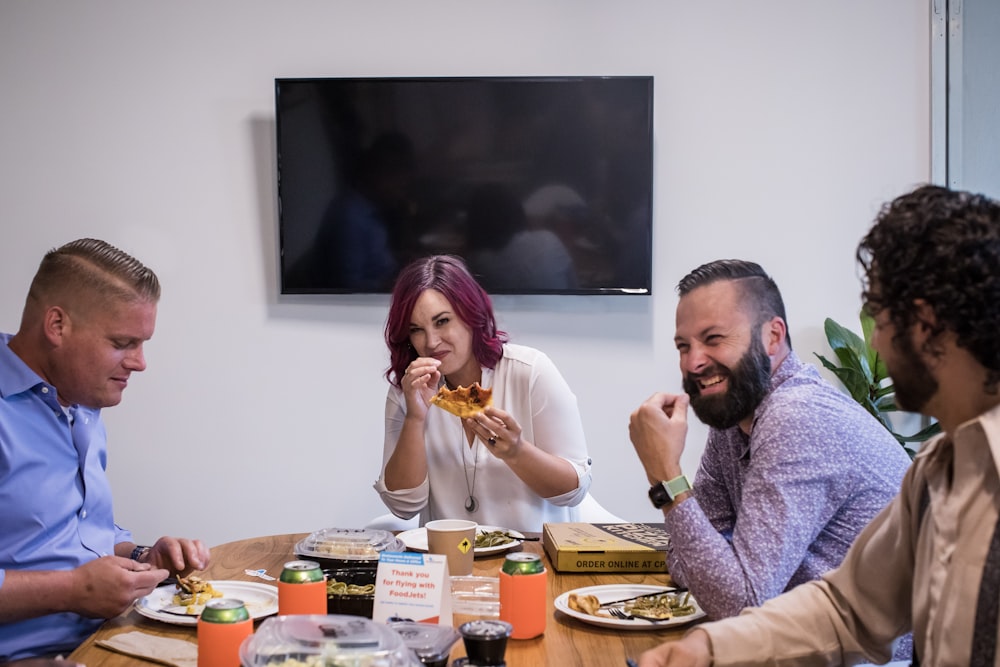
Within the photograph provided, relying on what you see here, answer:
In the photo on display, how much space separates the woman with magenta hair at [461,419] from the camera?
2967 mm

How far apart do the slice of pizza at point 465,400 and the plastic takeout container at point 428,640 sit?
1.22 meters

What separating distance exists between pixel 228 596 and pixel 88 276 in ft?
2.72

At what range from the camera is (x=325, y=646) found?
125cm

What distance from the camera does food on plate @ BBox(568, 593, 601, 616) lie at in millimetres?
1822

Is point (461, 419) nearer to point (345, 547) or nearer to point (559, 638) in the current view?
point (345, 547)

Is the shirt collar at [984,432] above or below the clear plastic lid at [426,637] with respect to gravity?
above

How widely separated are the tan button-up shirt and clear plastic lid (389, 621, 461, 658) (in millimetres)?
429

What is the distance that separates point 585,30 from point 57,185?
8.01 ft

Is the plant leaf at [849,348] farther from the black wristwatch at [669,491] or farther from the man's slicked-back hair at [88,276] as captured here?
the man's slicked-back hair at [88,276]

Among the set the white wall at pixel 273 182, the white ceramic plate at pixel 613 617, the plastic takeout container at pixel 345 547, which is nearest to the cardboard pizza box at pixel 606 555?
the white ceramic plate at pixel 613 617

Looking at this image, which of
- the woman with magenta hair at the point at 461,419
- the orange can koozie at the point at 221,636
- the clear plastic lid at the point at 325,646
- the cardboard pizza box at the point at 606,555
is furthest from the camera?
the woman with magenta hair at the point at 461,419

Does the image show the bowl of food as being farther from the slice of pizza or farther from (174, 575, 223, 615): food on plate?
the slice of pizza

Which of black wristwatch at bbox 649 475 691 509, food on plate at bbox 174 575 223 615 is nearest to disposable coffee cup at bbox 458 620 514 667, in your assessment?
black wristwatch at bbox 649 475 691 509

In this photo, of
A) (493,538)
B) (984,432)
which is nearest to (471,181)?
(493,538)
